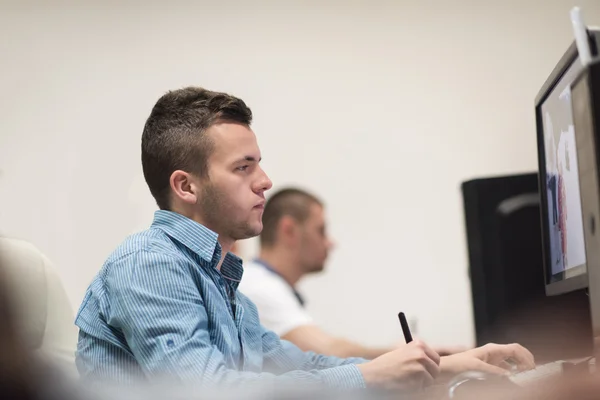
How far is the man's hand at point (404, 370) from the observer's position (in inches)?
41.3

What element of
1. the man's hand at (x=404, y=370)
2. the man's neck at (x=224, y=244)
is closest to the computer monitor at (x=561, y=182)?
the man's hand at (x=404, y=370)

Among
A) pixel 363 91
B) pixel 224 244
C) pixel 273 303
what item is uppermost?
pixel 363 91

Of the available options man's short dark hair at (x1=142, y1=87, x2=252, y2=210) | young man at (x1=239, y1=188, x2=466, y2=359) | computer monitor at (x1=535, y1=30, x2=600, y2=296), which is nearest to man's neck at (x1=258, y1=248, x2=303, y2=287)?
young man at (x1=239, y1=188, x2=466, y2=359)

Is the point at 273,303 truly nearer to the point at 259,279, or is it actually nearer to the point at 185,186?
the point at 259,279

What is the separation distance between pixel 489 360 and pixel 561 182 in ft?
1.08

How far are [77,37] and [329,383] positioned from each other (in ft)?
10.1

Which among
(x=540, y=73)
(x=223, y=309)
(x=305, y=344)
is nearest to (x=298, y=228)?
(x=305, y=344)

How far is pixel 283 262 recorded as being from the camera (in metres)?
3.26

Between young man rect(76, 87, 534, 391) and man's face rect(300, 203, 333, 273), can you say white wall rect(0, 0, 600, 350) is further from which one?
young man rect(76, 87, 534, 391)

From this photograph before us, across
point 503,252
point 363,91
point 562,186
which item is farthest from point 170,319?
point 363,91

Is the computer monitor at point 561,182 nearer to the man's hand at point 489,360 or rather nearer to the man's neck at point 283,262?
the man's hand at point 489,360

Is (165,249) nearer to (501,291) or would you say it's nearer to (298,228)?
(501,291)

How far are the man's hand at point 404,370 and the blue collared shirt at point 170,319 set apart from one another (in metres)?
0.02

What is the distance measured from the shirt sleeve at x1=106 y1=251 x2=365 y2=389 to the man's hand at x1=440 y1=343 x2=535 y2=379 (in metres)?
0.24
